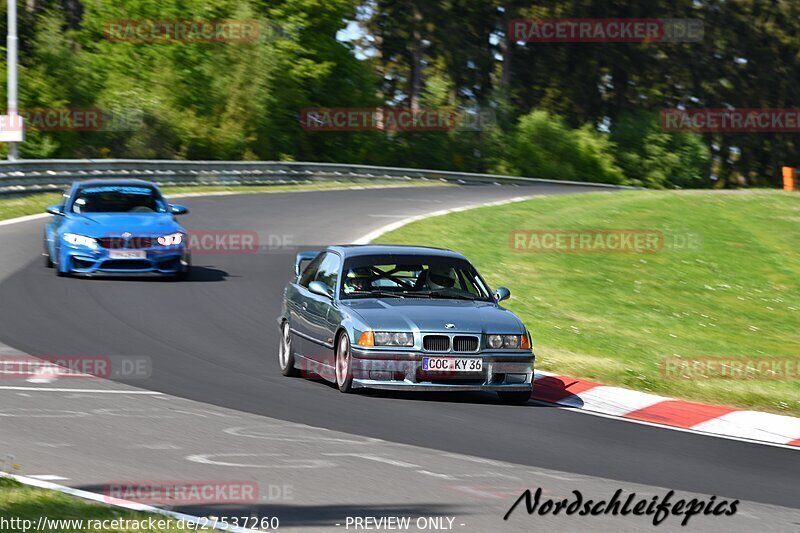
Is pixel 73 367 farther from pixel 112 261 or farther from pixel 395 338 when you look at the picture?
pixel 112 261

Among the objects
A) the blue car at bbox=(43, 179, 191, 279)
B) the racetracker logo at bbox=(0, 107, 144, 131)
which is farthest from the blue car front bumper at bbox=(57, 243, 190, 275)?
the racetracker logo at bbox=(0, 107, 144, 131)

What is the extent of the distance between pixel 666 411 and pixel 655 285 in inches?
437

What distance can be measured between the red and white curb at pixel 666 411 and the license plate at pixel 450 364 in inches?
43.2

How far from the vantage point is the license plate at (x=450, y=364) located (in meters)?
11.8

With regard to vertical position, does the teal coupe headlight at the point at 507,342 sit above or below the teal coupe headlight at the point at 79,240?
below

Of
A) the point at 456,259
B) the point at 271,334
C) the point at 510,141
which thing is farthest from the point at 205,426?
the point at 510,141

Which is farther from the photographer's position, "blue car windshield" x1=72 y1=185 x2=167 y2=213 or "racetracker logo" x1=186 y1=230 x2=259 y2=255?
"racetracker logo" x1=186 y1=230 x2=259 y2=255

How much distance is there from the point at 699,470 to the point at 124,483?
4087 millimetres

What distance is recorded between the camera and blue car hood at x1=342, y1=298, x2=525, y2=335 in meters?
11.8

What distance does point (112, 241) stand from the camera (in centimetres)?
1931

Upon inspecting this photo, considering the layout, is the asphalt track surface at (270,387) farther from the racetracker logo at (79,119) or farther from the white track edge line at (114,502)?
the racetracker logo at (79,119)

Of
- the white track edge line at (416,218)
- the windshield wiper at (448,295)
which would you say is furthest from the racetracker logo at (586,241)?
the windshield wiper at (448,295)

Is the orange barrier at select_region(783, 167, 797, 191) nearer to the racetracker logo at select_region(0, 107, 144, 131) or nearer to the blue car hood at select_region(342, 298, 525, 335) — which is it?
the racetracker logo at select_region(0, 107, 144, 131)

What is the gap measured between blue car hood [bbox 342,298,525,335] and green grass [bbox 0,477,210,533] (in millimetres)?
5050
